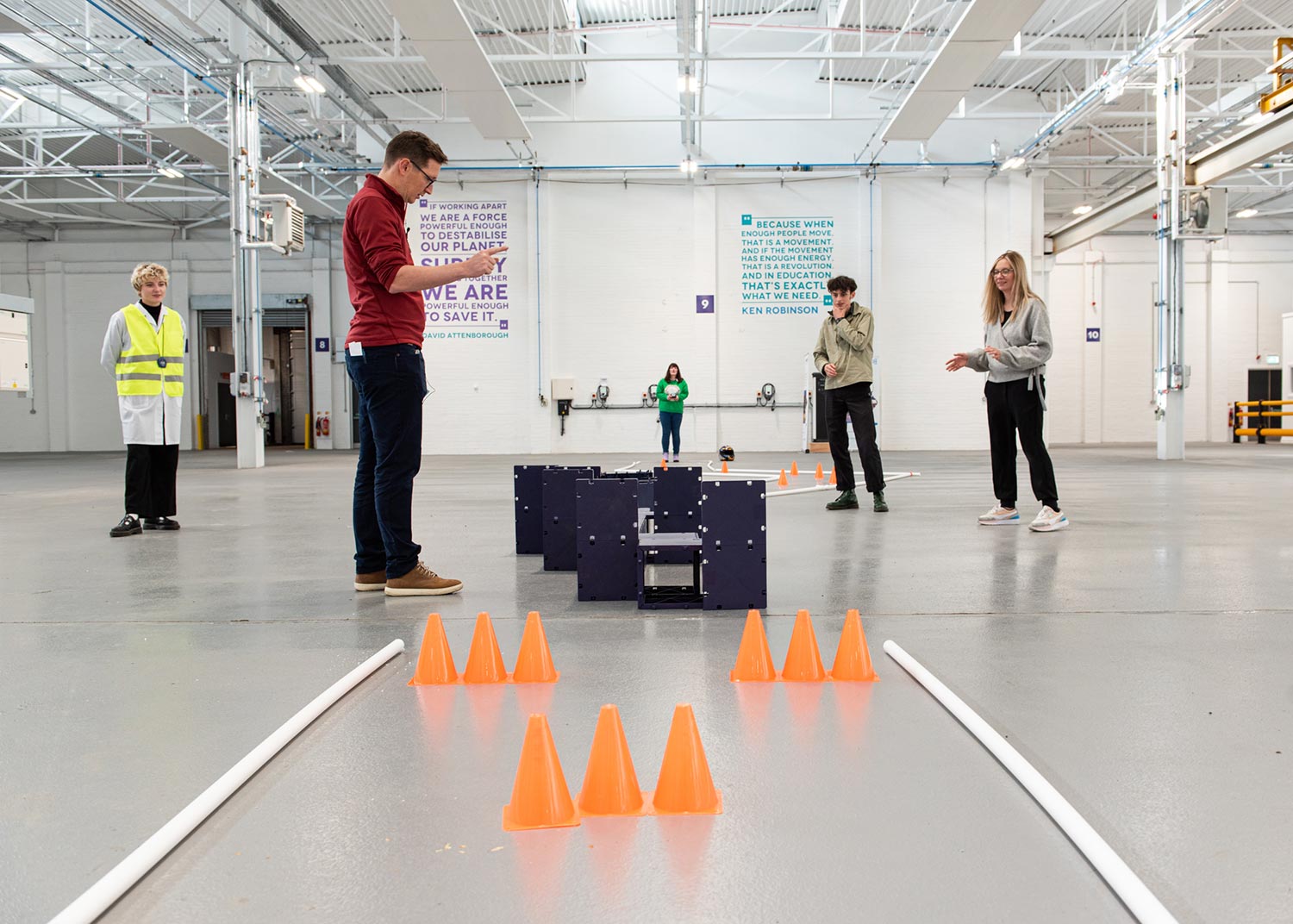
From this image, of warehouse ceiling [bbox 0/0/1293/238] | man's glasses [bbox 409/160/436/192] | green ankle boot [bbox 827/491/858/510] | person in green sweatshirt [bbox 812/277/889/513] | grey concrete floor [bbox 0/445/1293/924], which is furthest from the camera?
warehouse ceiling [bbox 0/0/1293/238]

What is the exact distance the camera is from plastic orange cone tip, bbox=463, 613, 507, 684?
265 centimetres

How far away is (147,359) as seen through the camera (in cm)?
612

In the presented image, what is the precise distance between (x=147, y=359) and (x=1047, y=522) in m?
5.76

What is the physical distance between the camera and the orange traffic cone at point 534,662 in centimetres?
263

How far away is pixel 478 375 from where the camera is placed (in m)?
19.1

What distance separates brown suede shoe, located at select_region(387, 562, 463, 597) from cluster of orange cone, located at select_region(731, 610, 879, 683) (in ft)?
5.59

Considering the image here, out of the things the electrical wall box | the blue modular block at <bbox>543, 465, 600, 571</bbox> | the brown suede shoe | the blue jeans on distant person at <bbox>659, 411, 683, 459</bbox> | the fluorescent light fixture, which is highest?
the fluorescent light fixture

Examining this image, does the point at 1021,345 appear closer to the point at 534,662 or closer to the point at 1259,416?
the point at 534,662

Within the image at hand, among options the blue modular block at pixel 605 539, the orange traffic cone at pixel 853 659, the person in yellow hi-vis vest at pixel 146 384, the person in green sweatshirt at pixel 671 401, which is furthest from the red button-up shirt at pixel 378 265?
the person in green sweatshirt at pixel 671 401

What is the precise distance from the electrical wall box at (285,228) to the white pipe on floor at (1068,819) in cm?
1261

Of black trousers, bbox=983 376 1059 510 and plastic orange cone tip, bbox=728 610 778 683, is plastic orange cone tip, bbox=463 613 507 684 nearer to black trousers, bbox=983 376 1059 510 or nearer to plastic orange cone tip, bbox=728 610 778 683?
plastic orange cone tip, bbox=728 610 778 683

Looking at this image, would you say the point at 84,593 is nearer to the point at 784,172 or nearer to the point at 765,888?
the point at 765,888

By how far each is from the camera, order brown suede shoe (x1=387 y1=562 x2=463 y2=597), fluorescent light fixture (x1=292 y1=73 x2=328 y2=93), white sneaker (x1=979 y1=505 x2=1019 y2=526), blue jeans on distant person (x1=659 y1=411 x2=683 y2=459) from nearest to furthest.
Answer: brown suede shoe (x1=387 y1=562 x2=463 y2=597) < white sneaker (x1=979 y1=505 x2=1019 y2=526) < fluorescent light fixture (x1=292 y1=73 x2=328 y2=93) < blue jeans on distant person (x1=659 y1=411 x2=683 y2=459)

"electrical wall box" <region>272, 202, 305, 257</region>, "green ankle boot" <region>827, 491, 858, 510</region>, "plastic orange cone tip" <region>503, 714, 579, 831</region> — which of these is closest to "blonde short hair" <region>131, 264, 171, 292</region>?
"green ankle boot" <region>827, 491, 858, 510</region>
